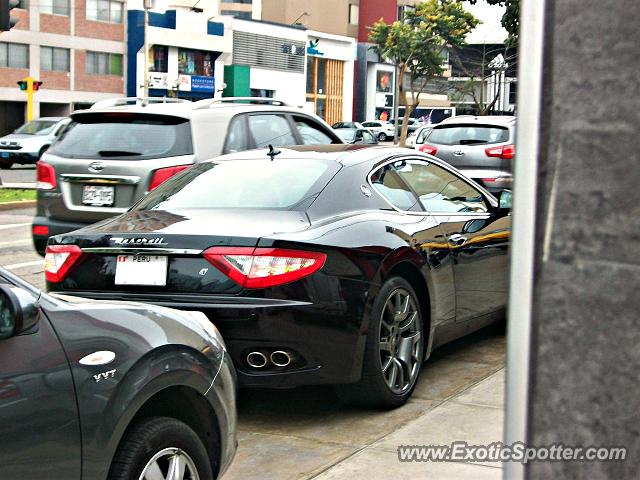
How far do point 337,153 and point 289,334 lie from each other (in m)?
1.64

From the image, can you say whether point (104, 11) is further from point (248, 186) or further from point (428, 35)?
point (248, 186)

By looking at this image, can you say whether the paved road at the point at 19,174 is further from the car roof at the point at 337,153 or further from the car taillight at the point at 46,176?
the car roof at the point at 337,153

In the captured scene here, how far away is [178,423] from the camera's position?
3.68 meters

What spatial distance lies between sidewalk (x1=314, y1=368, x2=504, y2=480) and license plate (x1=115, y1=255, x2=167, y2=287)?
135cm

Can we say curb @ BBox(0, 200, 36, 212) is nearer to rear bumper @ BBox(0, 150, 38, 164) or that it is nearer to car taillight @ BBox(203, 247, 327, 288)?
rear bumper @ BBox(0, 150, 38, 164)

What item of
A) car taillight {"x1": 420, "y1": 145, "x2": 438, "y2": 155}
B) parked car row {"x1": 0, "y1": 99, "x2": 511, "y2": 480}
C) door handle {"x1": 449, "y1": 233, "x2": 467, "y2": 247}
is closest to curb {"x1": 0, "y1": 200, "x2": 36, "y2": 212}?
car taillight {"x1": 420, "y1": 145, "x2": 438, "y2": 155}

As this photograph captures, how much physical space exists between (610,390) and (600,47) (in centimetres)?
49

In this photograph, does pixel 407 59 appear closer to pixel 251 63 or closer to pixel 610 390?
pixel 251 63

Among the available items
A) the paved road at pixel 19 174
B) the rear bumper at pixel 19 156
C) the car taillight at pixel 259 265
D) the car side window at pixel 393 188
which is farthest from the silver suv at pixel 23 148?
the car taillight at pixel 259 265

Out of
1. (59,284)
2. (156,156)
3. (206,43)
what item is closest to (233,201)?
(59,284)

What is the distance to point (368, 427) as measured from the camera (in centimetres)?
554

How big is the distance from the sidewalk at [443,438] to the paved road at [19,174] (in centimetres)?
2188

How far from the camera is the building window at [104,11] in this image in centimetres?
6134

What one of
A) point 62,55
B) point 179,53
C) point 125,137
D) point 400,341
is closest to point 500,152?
point 125,137
